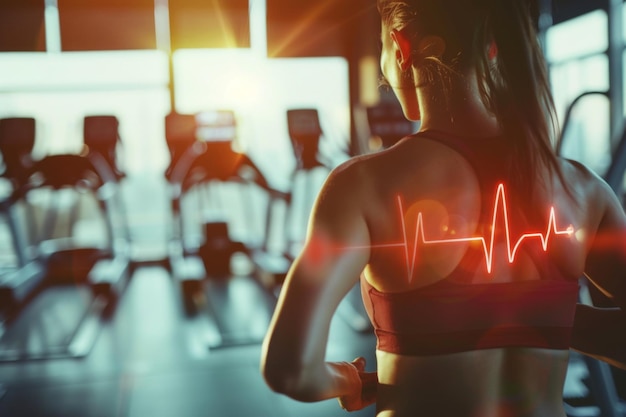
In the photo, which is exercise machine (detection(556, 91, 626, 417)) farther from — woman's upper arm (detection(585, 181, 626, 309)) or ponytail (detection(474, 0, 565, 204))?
ponytail (detection(474, 0, 565, 204))

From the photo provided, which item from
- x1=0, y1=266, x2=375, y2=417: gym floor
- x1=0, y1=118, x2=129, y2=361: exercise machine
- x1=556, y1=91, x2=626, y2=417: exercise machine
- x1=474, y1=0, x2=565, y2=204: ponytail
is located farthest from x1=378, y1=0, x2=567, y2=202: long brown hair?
x1=0, y1=118, x2=129, y2=361: exercise machine

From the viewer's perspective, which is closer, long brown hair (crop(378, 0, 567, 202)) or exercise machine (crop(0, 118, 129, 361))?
long brown hair (crop(378, 0, 567, 202))

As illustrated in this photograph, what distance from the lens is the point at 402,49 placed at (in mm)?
756

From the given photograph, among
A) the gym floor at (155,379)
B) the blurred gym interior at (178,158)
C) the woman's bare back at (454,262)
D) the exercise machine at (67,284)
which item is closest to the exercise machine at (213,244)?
the blurred gym interior at (178,158)

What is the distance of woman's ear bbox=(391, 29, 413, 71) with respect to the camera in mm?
751

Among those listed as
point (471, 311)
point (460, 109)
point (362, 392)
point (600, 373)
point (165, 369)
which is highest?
point (460, 109)

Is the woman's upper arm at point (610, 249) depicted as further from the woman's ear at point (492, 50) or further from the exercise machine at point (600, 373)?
the exercise machine at point (600, 373)

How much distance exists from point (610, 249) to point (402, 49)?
1.35 feet

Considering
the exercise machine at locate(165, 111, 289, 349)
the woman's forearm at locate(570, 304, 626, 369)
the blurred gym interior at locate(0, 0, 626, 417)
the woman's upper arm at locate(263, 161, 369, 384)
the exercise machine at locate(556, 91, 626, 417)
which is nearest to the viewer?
the woman's upper arm at locate(263, 161, 369, 384)

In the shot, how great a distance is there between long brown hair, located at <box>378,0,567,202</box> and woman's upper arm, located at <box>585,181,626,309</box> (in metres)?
0.11

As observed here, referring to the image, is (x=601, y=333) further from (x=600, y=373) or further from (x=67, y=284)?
(x=67, y=284)

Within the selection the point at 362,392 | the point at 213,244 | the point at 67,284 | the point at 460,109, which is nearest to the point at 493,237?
the point at 460,109

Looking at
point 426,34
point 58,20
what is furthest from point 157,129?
point 426,34

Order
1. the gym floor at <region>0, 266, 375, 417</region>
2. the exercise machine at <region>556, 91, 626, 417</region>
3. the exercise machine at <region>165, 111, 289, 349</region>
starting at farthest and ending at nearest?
the exercise machine at <region>165, 111, 289, 349</region> < the gym floor at <region>0, 266, 375, 417</region> < the exercise machine at <region>556, 91, 626, 417</region>
